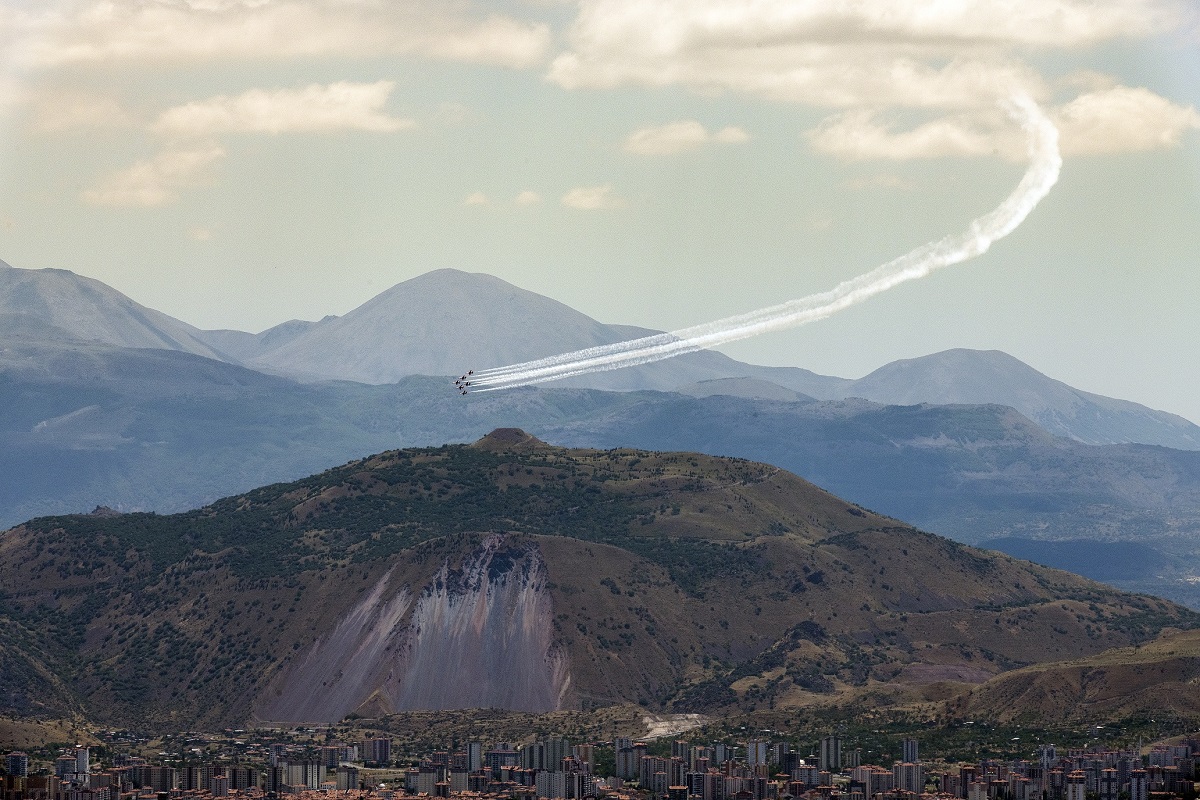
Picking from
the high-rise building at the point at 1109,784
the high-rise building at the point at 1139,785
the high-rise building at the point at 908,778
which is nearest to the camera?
the high-rise building at the point at 1139,785

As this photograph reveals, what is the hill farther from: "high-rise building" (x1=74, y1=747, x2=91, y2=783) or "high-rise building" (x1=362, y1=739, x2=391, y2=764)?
"high-rise building" (x1=74, y1=747, x2=91, y2=783)

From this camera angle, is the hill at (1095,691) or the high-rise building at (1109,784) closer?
the high-rise building at (1109,784)

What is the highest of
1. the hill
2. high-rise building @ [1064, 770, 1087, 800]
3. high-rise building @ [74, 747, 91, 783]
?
the hill

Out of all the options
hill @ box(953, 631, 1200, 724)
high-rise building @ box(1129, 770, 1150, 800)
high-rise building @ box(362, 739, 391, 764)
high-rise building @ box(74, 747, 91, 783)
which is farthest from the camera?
hill @ box(953, 631, 1200, 724)

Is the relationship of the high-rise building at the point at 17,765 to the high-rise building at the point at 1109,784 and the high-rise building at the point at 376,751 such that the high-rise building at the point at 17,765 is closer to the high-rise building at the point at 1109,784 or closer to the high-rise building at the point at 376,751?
the high-rise building at the point at 376,751

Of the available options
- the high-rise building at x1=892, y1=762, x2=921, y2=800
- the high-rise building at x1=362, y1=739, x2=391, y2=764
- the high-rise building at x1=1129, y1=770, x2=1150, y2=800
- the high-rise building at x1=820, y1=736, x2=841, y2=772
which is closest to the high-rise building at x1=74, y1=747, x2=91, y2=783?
the high-rise building at x1=362, y1=739, x2=391, y2=764

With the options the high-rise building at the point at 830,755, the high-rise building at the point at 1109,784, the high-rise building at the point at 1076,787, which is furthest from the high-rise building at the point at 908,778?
the high-rise building at the point at 830,755

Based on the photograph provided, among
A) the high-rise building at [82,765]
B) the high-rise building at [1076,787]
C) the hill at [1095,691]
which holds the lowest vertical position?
the high-rise building at [1076,787]
